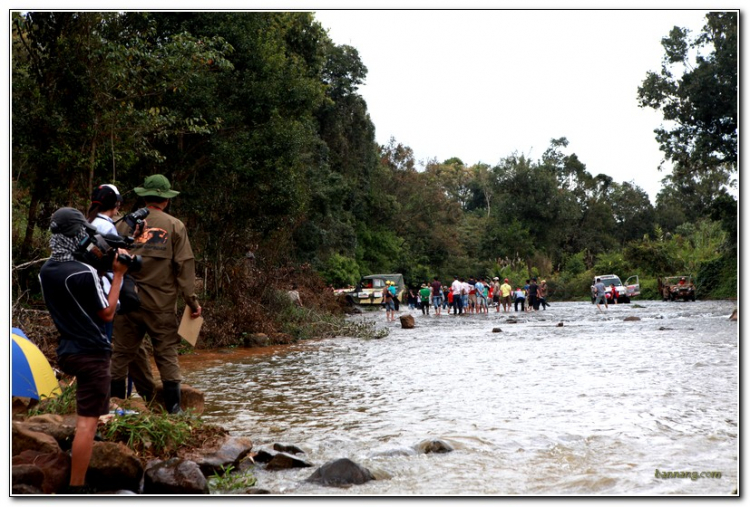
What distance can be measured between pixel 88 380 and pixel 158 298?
76.6 inches

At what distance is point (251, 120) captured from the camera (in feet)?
64.1

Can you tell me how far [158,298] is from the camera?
22.3 feet

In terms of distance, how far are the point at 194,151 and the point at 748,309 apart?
51.0ft

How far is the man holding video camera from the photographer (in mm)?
4812

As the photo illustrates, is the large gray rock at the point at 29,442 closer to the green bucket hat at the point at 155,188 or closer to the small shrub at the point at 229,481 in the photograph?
the small shrub at the point at 229,481

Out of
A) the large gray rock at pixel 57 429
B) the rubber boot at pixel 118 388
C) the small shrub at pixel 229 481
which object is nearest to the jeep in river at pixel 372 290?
the rubber boot at pixel 118 388

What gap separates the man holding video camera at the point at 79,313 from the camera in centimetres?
481

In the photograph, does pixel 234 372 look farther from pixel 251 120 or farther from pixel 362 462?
pixel 251 120

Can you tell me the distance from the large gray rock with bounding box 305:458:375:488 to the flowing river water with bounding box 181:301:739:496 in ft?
0.22

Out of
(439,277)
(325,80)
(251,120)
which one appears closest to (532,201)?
(439,277)

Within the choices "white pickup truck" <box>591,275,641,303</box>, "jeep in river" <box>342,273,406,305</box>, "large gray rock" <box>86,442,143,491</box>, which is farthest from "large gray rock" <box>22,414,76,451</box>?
"white pickup truck" <box>591,275,641,303</box>

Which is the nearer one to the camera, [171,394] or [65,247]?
[65,247]

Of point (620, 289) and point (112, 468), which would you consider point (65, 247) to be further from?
point (620, 289)

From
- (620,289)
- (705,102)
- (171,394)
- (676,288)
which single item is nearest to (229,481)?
(171,394)
